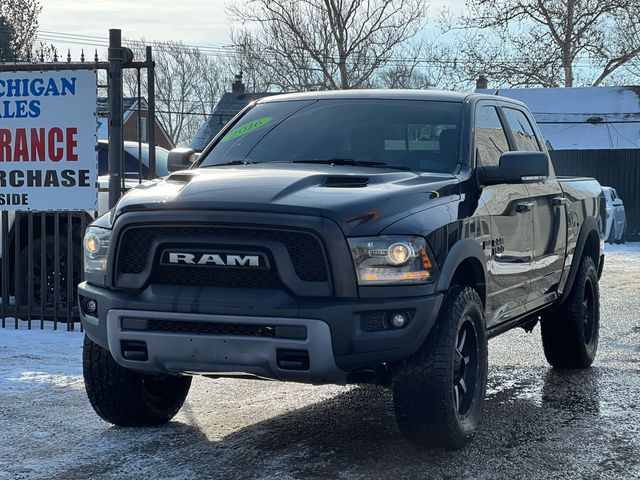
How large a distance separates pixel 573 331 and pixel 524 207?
1556 mm

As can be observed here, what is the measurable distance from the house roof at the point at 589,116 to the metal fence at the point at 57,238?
79.3ft

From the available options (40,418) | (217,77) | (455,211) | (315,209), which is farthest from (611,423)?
(217,77)

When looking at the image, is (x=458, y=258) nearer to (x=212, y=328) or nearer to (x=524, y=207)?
(x=212, y=328)

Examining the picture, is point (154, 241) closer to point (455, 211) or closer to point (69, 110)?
point (455, 211)

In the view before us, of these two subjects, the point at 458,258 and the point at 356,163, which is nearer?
the point at 458,258

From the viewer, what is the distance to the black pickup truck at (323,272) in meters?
4.56

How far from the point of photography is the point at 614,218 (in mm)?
24438

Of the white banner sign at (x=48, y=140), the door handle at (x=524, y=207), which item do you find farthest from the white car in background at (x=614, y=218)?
the door handle at (x=524, y=207)

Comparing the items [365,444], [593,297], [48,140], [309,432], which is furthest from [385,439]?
[48,140]

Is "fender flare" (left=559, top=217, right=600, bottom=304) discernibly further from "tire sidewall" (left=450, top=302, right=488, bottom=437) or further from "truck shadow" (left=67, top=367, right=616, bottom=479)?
"tire sidewall" (left=450, top=302, right=488, bottom=437)

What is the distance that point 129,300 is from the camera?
482 centimetres

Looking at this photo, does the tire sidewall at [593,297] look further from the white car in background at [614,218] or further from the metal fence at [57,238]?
the white car in background at [614,218]

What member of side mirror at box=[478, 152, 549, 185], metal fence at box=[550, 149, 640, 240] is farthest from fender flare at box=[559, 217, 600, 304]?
metal fence at box=[550, 149, 640, 240]

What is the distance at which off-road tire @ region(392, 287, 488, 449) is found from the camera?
4.84m
